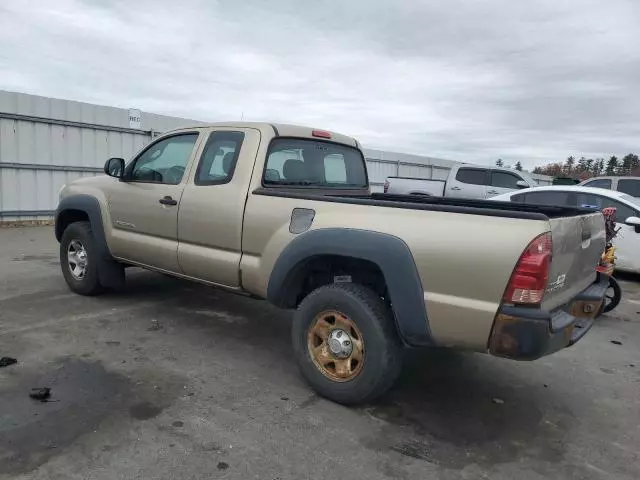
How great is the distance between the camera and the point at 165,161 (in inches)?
197

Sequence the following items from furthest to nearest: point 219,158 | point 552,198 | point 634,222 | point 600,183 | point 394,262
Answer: point 600,183, point 552,198, point 634,222, point 219,158, point 394,262

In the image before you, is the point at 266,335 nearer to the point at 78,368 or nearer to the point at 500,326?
the point at 78,368

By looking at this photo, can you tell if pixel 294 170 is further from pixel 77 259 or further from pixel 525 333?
pixel 77 259

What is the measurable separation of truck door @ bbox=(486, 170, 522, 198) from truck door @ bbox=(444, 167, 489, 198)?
17 cm

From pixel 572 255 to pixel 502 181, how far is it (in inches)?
455

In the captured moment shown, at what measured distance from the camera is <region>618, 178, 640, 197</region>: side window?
12.2m

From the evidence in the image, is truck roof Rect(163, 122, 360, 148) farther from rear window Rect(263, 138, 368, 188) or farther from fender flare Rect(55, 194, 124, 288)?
fender flare Rect(55, 194, 124, 288)

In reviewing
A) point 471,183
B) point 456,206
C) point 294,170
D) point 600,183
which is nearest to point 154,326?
point 294,170

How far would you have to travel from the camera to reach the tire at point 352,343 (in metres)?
3.30

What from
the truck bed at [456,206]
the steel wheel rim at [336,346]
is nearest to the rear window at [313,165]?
the truck bed at [456,206]

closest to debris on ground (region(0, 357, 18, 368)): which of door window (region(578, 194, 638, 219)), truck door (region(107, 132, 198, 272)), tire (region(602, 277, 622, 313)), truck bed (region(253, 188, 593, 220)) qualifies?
truck door (region(107, 132, 198, 272))

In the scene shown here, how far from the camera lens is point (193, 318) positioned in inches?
210

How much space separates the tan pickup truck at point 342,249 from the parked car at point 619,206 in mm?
4498

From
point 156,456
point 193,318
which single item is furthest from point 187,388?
point 193,318
